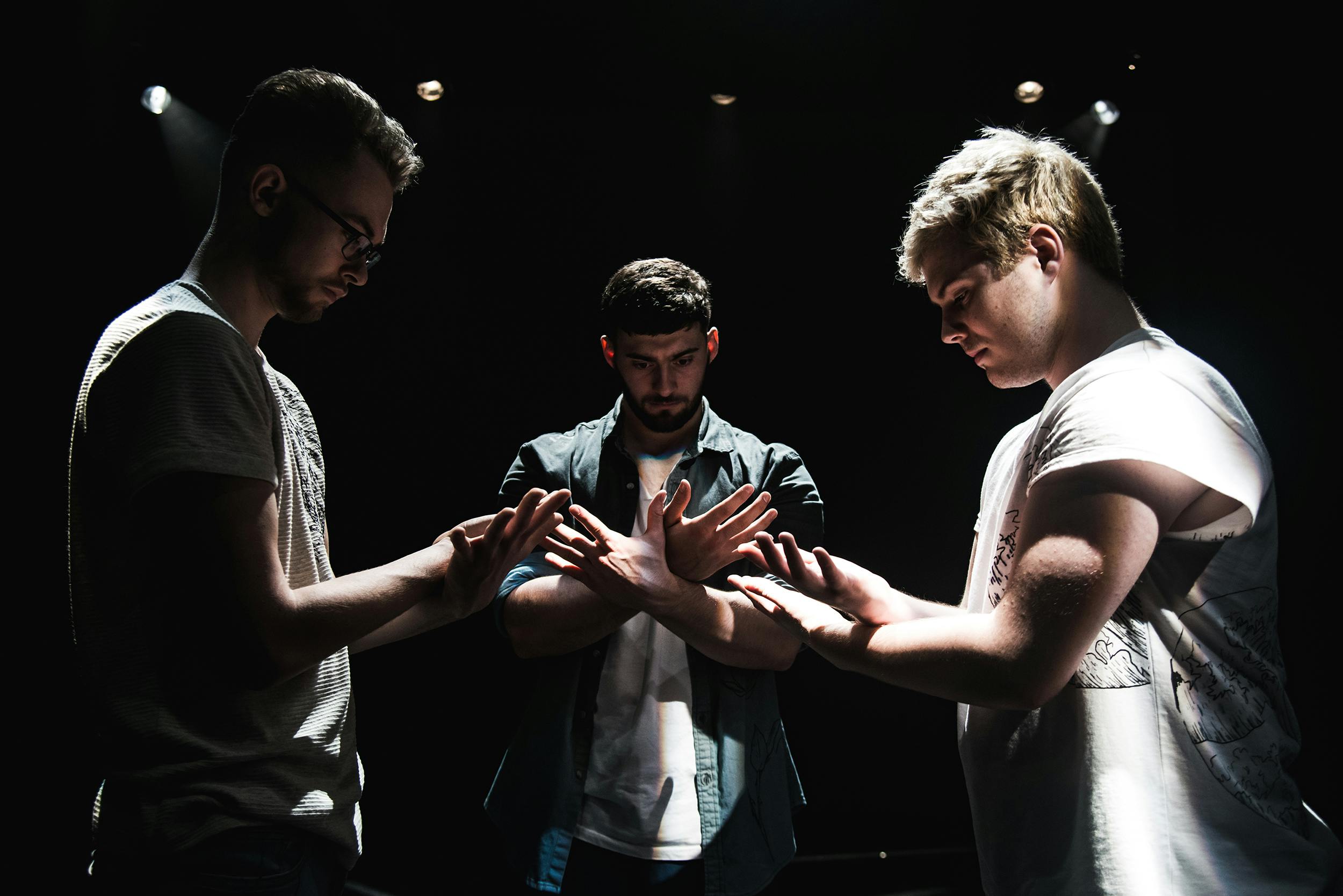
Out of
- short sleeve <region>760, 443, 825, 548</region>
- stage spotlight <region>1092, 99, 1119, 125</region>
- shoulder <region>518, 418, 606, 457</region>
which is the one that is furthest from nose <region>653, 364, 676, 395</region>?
stage spotlight <region>1092, 99, 1119, 125</region>

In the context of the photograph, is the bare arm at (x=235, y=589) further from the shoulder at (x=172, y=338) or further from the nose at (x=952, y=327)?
the nose at (x=952, y=327)

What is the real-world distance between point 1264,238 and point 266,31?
3537mm

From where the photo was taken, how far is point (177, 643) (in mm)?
1250

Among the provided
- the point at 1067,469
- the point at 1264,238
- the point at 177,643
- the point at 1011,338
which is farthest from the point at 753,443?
the point at 1264,238

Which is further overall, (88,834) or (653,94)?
(653,94)

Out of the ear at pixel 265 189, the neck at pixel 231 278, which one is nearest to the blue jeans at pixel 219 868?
the neck at pixel 231 278

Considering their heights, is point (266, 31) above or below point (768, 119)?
above

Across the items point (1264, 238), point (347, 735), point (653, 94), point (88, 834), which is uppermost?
point (653, 94)

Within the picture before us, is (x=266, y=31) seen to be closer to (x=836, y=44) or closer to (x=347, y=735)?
(x=836, y=44)

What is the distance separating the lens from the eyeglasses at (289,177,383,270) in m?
1.52

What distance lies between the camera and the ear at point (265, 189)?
4.85 ft

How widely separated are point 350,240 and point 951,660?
1315mm

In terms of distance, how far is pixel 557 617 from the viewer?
189cm

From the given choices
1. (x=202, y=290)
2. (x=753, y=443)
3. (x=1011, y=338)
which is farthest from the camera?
(x=753, y=443)
